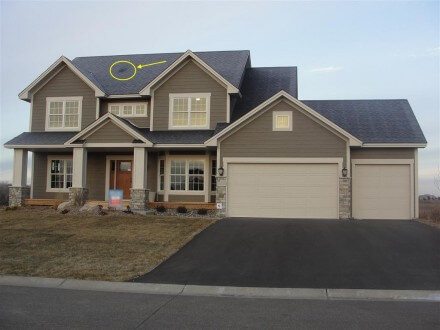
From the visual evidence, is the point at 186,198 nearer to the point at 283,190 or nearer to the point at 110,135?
the point at 110,135

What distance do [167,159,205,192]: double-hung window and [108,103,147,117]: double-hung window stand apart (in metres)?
3.14

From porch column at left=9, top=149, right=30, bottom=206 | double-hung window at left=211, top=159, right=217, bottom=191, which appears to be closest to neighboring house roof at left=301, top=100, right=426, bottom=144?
double-hung window at left=211, top=159, right=217, bottom=191

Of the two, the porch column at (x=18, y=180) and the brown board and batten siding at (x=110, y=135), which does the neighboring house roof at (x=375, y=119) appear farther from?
the porch column at (x=18, y=180)

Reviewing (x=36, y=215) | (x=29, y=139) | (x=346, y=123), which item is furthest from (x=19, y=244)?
(x=346, y=123)

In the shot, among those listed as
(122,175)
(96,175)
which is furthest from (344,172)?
(96,175)

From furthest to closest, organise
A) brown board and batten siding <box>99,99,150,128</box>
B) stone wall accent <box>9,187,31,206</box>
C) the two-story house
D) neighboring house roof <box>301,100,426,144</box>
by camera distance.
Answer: brown board and batten siding <box>99,99,150,128</box>, stone wall accent <box>9,187,31,206</box>, neighboring house roof <box>301,100,426,144</box>, the two-story house

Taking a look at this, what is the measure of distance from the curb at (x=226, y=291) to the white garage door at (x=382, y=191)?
11473 mm

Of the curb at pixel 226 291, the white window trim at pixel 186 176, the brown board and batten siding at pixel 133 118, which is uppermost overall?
the brown board and batten siding at pixel 133 118

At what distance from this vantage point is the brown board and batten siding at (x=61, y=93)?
25.5 metres

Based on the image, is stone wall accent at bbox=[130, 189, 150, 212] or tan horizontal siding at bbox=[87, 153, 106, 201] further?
tan horizontal siding at bbox=[87, 153, 106, 201]

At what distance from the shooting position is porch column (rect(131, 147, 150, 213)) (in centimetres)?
2230

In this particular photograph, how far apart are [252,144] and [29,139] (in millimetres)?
11419

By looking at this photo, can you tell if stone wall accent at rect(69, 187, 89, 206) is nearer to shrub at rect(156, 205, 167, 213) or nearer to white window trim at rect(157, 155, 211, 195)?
shrub at rect(156, 205, 167, 213)

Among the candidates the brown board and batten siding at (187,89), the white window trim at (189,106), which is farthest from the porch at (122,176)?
the brown board and batten siding at (187,89)
